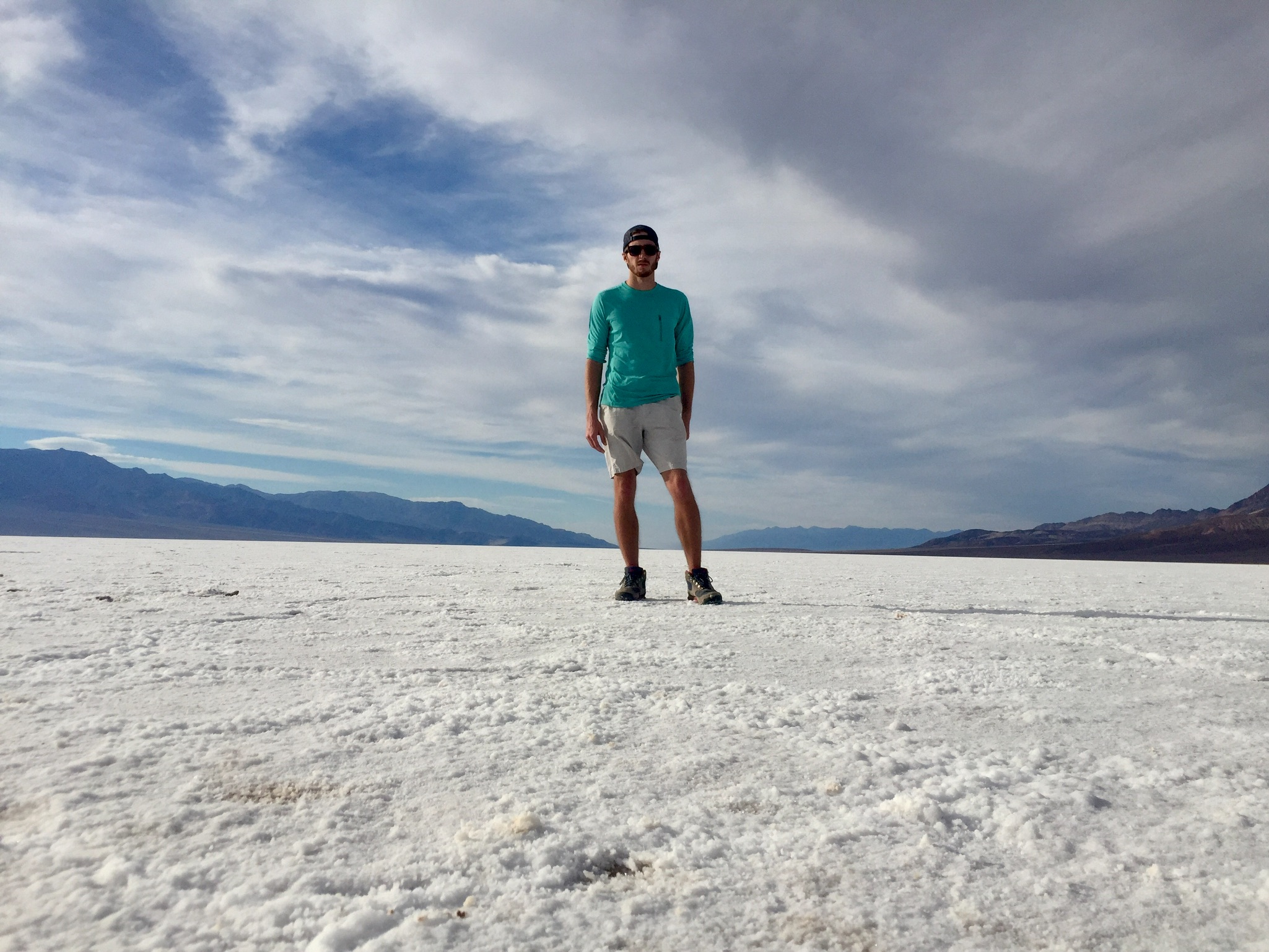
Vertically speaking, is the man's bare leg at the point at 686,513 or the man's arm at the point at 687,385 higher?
the man's arm at the point at 687,385

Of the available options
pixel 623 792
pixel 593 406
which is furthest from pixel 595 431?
pixel 623 792

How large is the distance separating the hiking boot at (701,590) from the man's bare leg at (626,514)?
0.28m

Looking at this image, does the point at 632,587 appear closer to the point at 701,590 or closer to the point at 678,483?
the point at 701,590

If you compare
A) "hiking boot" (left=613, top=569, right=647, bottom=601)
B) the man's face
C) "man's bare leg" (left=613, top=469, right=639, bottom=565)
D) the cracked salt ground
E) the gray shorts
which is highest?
the man's face

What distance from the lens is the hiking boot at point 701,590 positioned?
2.71m

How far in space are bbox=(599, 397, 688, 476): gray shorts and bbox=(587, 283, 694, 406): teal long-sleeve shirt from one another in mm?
38

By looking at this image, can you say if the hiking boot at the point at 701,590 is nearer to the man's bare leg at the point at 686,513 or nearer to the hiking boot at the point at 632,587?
the man's bare leg at the point at 686,513

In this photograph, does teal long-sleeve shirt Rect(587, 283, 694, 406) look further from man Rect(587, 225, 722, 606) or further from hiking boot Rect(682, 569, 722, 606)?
hiking boot Rect(682, 569, 722, 606)

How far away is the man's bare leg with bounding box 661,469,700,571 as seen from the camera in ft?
9.56

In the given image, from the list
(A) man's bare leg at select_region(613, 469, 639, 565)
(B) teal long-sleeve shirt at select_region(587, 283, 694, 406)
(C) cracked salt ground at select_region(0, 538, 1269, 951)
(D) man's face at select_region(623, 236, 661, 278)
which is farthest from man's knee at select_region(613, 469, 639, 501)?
(C) cracked salt ground at select_region(0, 538, 1269, 951)

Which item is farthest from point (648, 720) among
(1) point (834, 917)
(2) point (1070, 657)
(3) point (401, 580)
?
(3) point (401, 580)

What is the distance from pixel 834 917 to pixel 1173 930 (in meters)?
0.27

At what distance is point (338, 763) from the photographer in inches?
35.4

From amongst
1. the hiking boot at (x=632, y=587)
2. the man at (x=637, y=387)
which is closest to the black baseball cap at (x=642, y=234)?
the man at (x=637, y=387)
